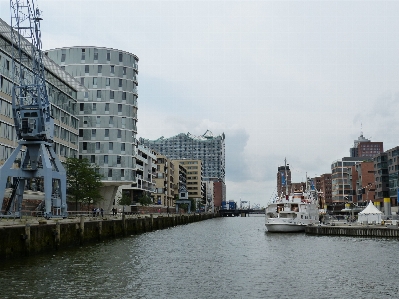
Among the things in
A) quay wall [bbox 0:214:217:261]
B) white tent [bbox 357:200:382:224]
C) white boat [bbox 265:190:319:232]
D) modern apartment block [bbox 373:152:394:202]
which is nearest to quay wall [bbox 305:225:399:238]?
white boat [bbox 265:190:319:232]

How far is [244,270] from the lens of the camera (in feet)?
130

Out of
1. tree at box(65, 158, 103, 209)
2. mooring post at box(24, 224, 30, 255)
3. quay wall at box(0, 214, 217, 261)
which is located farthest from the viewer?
tree at box(65, 158, 103, 209)

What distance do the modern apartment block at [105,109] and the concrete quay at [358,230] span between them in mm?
54662

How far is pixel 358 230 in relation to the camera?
7512cm

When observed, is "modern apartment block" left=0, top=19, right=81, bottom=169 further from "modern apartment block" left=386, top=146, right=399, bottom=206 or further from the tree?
"modern apartment block" left=386, top=146, right=399, bottom=206

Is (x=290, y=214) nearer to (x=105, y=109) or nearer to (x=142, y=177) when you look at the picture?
(x=105, y=109)

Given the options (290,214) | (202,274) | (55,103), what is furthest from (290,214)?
(202,274)

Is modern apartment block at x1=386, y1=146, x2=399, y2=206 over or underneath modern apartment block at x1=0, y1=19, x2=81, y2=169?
underneath

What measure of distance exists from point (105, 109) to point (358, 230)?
70.2 m

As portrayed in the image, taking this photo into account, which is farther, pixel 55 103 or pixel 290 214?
→ pixel 55 103

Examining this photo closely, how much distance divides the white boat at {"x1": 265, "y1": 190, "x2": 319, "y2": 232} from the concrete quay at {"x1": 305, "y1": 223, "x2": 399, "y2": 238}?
168 inches

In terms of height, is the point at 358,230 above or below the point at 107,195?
below

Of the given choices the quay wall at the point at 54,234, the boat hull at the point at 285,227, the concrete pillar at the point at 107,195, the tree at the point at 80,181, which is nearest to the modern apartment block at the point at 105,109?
the concrete pillar at the point at 107,195

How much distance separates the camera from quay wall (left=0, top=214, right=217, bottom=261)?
4078 cm
